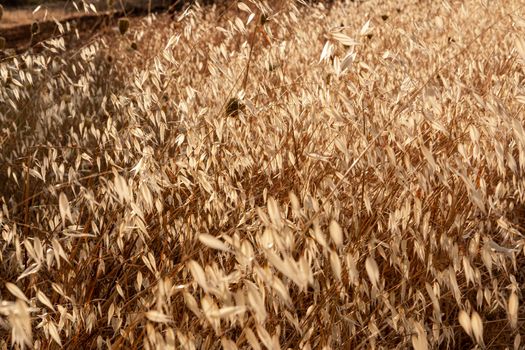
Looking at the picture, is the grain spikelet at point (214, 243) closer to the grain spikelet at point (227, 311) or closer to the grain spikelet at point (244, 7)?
the grain spikelet at point (227, 311)

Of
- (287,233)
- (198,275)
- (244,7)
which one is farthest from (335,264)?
(244,7)

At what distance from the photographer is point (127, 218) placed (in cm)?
125

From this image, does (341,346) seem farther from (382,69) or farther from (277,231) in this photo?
(382,69)

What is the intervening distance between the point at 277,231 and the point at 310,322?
0.44m

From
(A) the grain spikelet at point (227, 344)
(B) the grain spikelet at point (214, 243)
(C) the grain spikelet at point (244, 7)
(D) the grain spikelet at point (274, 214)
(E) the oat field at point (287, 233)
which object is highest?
(C) the grain spikelet at point (244, 7)

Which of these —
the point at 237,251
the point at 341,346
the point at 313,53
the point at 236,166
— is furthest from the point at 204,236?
the point at 313,53

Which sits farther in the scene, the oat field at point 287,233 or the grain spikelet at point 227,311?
the oat field at point 287,233

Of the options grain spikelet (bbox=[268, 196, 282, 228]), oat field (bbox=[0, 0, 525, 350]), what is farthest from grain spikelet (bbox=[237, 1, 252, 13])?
grain spikelet (bbox=[268, 196, 282, 228])

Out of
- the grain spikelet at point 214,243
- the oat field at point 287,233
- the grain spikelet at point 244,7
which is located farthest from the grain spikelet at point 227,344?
the grain spikelet at point 244,7

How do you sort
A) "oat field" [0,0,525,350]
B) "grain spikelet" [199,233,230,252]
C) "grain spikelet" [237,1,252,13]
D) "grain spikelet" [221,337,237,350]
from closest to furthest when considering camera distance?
"grain spikelet" [199,233,230,252]
"grain spikelet" [221,337,237,350]
"oat field" [0,0,525,350]
"grain spikelet" [237,1,252,13]

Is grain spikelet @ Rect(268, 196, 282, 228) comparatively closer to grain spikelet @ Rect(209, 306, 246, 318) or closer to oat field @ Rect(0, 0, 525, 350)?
oat field @ Rect(0, 0, 525, 350)

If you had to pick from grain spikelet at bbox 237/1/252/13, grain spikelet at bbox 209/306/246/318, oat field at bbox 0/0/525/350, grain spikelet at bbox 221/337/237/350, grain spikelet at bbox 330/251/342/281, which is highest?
grain spikelet at bbox 237/1/252/13

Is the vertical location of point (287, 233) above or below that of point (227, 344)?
above

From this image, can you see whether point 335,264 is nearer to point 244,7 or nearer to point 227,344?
point 227,344
